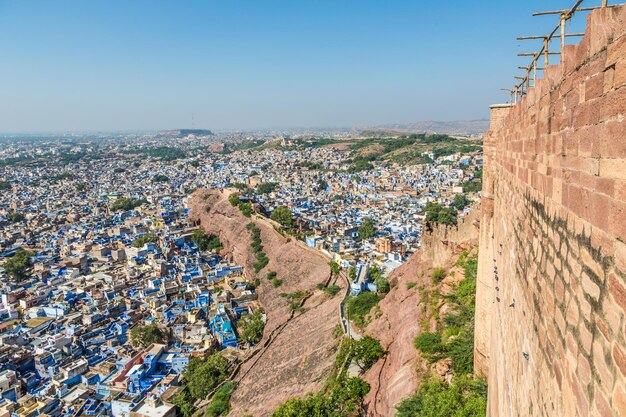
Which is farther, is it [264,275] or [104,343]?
[264,275]

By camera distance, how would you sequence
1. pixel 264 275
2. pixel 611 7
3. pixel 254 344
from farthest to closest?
pixel 264 275 → pixel 254 344 → pixel 611 7

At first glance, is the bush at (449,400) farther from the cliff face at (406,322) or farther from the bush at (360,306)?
the bush at (360,306)

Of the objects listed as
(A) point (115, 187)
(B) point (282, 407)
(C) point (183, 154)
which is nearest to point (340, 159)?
(A) point (115, 187)

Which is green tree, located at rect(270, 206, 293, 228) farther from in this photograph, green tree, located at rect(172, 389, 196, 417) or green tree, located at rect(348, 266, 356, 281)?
green tree, located at rect(172, 389, 196, 417)

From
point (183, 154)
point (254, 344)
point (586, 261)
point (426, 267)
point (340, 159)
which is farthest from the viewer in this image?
point (183, 154)

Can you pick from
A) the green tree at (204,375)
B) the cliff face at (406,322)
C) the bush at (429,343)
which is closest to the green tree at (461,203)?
the cliff face at (406,322)

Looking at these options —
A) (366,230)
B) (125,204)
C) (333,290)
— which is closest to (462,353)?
(333,290)

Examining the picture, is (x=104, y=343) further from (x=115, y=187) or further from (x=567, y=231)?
(x=115, y=187)

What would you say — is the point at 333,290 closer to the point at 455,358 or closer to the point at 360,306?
the point at 360,306
